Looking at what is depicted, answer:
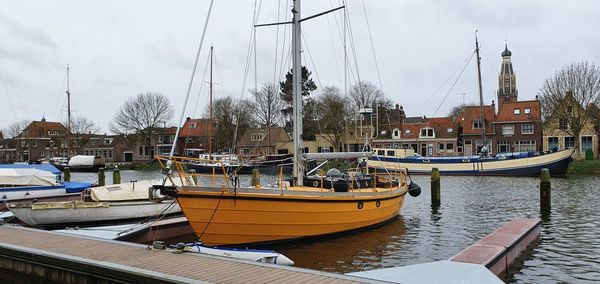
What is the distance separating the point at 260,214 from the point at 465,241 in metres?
7.21

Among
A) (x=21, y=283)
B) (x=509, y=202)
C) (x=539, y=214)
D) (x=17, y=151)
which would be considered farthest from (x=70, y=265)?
(x=17, y=151)

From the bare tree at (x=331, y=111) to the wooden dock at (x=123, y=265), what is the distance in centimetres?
5323

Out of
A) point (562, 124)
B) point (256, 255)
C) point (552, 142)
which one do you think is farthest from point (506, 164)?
point (256, 255)

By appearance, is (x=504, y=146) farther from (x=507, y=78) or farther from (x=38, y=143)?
(x=38, y=143)

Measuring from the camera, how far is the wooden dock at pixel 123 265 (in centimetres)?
743

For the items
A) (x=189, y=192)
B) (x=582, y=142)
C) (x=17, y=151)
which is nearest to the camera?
(x=189, y=192)

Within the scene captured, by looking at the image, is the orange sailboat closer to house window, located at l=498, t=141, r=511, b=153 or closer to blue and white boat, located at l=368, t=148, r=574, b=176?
blue and white boat, located at l=368, t=148, r=574, b=176

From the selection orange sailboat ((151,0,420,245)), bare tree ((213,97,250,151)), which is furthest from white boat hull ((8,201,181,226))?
bare tree ((213,97,250,151))

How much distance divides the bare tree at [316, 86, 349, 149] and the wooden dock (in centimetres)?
5323

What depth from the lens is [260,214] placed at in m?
12.7

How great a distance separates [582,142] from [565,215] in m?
48.9

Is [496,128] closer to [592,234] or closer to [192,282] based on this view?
[592,234]

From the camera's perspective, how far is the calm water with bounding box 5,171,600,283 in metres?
12.2

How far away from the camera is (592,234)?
16.1 m
